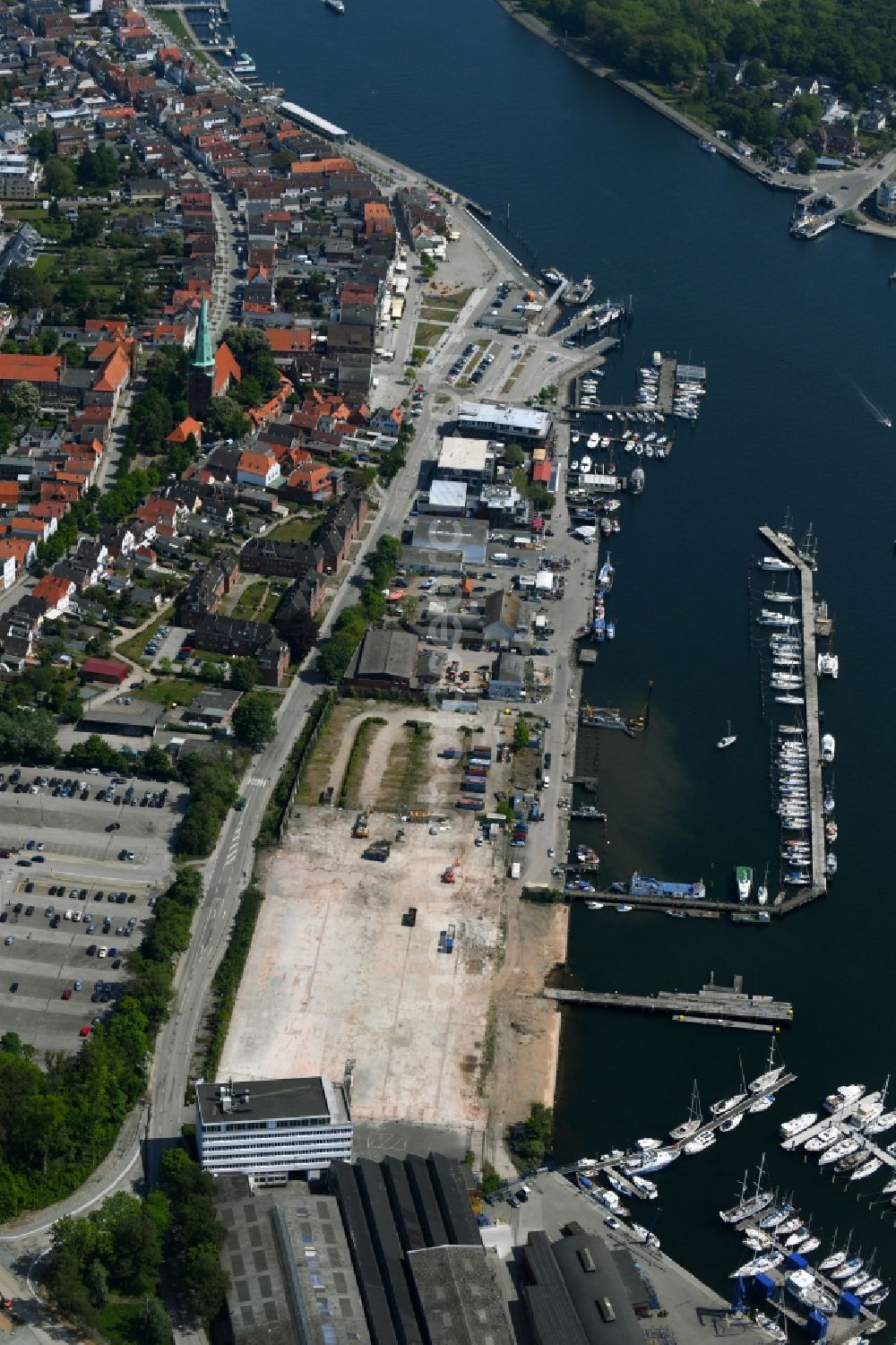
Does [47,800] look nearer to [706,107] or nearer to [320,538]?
[320,538]

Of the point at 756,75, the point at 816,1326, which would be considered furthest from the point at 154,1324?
the point at 756,75

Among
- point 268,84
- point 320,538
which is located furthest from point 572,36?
point 320,538

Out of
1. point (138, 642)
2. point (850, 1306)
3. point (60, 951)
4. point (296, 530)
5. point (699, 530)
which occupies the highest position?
point (850, 1306)

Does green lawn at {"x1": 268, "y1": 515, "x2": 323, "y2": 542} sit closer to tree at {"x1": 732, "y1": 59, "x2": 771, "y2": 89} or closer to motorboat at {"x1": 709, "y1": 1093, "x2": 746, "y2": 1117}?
motorboat at {"x1": 709, "y1": 1093, "x2": 746, "y2": 1117}

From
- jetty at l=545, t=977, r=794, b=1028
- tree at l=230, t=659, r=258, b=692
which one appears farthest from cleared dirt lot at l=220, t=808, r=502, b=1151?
tree at l=230, t=659, r=258, b=692

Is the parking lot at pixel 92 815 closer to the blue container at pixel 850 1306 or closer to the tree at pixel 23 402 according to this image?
the blue container at pixel 850 1306

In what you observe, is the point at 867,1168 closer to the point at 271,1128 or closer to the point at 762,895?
the point at 762,895
